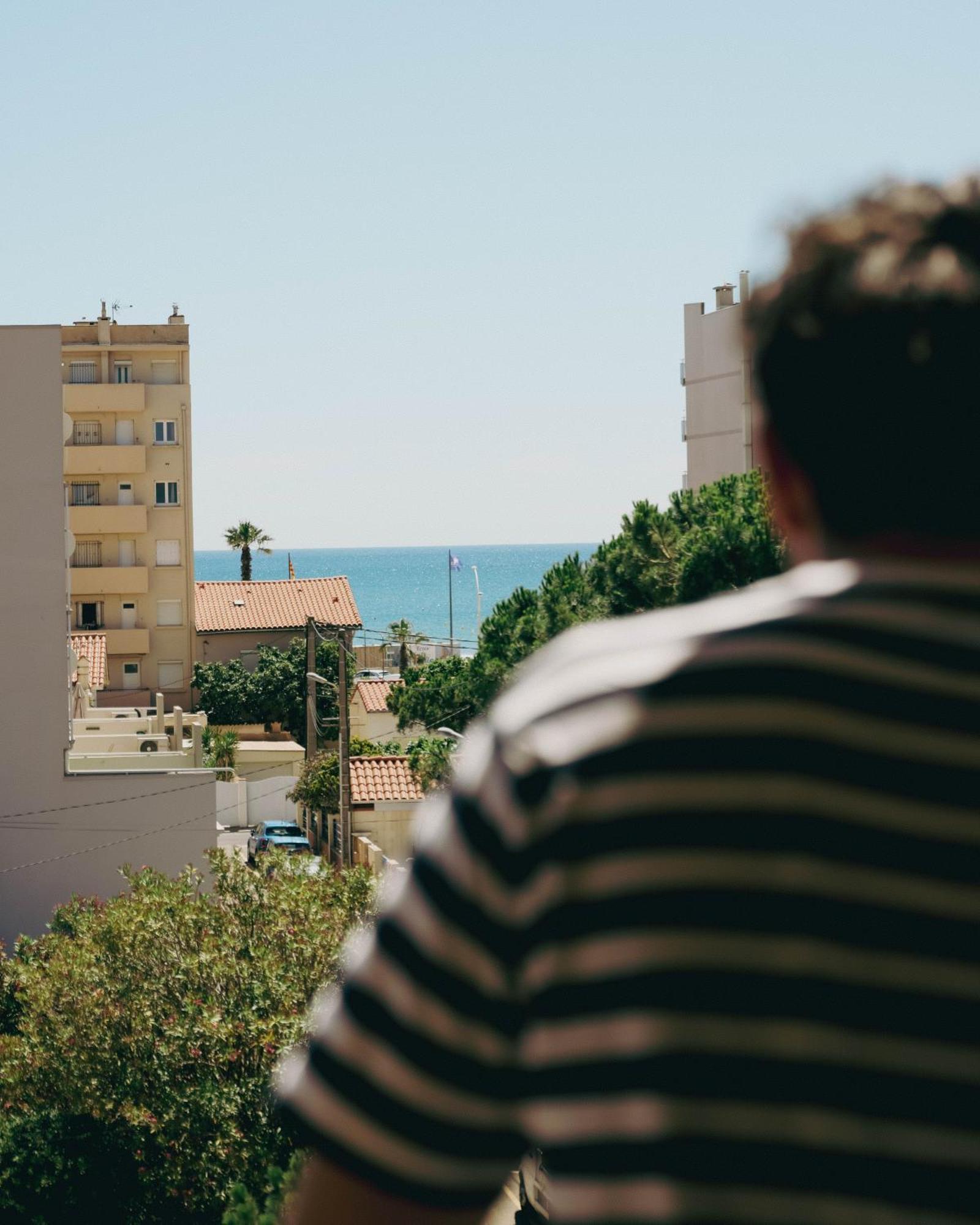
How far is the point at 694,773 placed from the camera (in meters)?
1.09

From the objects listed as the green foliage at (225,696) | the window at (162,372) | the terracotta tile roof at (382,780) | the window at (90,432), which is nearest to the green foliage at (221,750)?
the green foliage at (225,696)

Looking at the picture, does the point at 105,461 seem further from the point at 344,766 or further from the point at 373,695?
the point at 344,766

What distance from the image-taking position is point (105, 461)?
6462 cm

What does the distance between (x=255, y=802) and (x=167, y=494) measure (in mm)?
17721

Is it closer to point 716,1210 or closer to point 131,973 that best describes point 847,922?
point 716,1210

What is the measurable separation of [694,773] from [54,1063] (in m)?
15.6

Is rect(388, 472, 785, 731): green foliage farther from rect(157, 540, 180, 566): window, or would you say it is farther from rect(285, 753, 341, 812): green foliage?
rect(157, 540, 180, 566): window

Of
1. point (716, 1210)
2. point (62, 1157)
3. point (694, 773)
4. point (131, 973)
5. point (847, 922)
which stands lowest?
point (62, 1157)

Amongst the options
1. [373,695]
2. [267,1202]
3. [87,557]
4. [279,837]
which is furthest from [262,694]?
[267,1202]

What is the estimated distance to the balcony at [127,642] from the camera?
6450 centimetres

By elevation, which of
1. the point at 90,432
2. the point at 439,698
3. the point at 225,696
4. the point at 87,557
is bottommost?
the point at 225,696

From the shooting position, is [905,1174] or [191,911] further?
[191,911]

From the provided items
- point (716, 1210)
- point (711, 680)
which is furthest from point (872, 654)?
point (716, 1210)

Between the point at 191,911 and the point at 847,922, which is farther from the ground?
the point at 847,922
